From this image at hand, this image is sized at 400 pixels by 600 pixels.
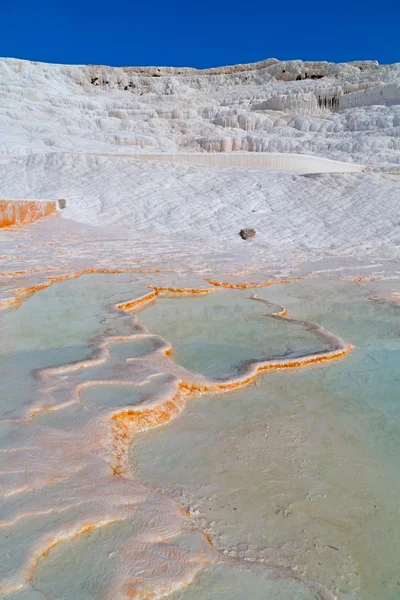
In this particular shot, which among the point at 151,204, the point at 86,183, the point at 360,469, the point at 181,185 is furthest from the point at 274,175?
the point at 360,469

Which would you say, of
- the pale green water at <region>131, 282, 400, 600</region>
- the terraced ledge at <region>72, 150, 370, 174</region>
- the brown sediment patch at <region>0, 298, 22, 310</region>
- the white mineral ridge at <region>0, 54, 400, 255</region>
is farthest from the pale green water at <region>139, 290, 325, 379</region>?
the terraced ledge at <region>72, 150, 370, 174</region>

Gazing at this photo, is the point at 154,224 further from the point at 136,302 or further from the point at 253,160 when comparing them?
the point at 136,302

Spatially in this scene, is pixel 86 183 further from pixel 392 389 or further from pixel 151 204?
pixel 392 389

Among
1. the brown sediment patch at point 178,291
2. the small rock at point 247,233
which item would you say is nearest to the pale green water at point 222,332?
the brown sediment patch at point 178,291

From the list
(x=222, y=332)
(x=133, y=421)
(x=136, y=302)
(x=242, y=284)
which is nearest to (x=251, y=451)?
(x=133, y=421)

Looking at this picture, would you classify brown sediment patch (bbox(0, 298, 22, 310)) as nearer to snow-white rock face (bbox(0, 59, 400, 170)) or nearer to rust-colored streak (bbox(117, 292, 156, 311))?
rust-colored streak (bbox(117, 292, 156, 311))

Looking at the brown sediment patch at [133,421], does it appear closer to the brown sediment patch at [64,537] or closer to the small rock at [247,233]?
the brown sediment patch at [64,537]
